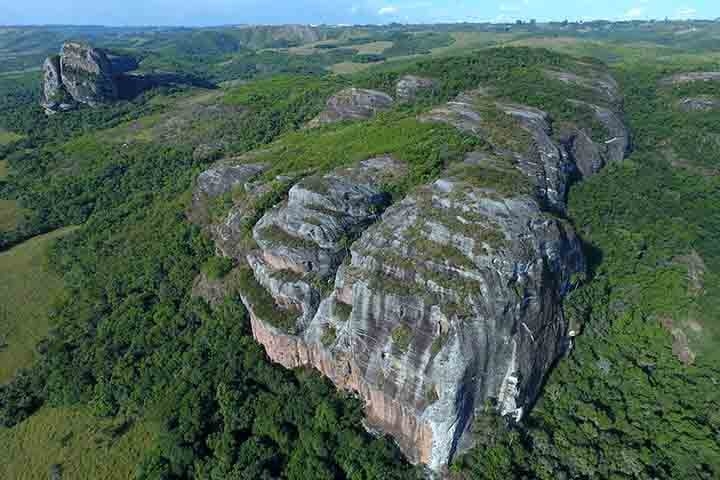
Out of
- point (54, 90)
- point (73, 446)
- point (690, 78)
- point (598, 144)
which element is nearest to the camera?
point (73, 446)

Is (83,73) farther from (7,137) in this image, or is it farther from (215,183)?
(215,183)

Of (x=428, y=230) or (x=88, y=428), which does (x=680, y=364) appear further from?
(x=88, y=428)

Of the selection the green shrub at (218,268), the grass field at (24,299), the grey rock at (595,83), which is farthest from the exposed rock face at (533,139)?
the grass field at (24,299)

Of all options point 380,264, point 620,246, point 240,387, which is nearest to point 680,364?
point 620,246

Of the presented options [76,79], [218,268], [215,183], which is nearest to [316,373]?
[218,268]

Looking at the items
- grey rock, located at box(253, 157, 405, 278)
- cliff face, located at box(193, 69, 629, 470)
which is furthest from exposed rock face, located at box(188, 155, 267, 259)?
grey rock, located at box(253, 157, 405, 278)

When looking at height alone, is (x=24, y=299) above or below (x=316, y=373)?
below

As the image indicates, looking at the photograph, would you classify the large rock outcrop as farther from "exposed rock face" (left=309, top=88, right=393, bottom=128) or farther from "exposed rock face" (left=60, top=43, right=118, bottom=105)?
"exposed rock face" (left=309, top=88, right=393, bottom=128)
